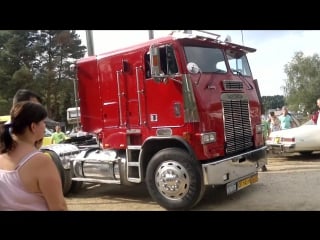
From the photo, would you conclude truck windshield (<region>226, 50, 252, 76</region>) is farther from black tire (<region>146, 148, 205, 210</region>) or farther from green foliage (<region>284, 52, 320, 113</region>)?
green foliage (<region>284, 52, 320, 113</region>)

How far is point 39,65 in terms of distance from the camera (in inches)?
1325

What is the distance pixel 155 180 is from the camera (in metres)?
6.61

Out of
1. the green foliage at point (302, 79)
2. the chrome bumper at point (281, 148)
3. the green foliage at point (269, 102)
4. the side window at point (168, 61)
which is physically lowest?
the chrome bumper at point (281, 148)

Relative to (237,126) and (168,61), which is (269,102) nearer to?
(237,126)

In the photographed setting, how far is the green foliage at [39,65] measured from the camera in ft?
95.9

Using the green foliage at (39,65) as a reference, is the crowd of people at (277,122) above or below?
below

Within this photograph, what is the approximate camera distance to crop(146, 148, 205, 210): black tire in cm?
626

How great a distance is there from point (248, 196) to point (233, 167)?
1171mm

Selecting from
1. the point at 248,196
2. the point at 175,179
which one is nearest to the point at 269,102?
the point at 248,196

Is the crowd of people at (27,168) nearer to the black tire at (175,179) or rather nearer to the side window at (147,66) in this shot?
the black tire at (175,179)

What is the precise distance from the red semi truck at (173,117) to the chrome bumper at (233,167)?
0.02 metres

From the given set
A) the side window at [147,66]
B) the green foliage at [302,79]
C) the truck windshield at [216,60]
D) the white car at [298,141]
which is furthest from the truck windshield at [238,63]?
the green foliage at [302,79]
